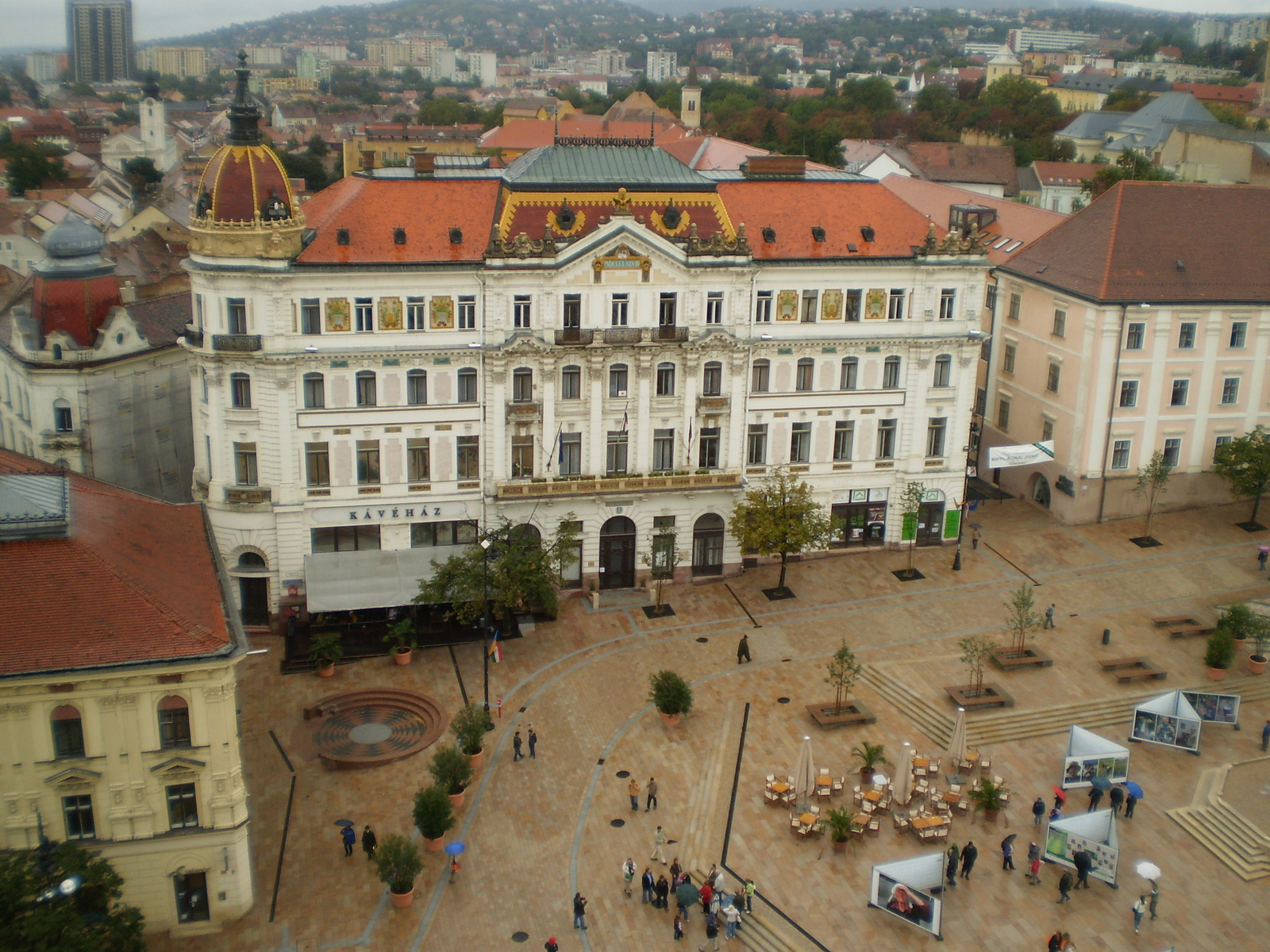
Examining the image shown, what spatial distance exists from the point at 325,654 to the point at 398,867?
59.9 ft

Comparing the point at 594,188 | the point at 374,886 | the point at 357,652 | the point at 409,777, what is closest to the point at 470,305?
the point at 594,188

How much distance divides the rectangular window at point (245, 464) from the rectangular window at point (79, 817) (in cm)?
2458

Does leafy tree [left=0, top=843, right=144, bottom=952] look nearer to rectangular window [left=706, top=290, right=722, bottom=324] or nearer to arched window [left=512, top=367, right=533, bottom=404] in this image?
arched window [left=512, top=367, right=533, bottom=404]

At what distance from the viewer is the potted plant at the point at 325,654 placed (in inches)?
2386

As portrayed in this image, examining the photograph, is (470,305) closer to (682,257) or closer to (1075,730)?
(682,257)

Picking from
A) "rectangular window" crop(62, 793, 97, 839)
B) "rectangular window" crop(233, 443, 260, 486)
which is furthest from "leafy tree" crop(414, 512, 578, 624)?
"rectangular window" crop(62, 793, 97, 839)

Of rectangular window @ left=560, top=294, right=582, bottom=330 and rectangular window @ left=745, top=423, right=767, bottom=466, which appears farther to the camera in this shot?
rectangular window @ left=745, top=423, right=767, bottom=466

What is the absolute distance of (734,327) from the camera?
68125 millimetres

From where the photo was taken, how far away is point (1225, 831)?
50.5 metres

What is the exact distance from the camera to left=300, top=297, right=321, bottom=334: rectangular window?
6228 cm

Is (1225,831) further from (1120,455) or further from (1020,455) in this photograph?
(1120,455)

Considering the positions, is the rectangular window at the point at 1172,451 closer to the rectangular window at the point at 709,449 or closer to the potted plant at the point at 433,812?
the rectangular window at the point at 709,449

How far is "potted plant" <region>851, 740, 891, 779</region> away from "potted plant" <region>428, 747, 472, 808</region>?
16.1 m

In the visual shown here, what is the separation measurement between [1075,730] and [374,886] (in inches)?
1139
